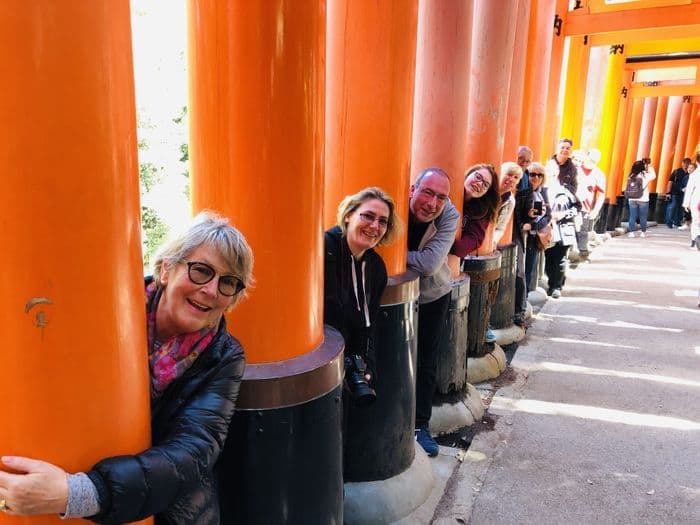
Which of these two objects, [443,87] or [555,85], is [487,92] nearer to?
[443,87]

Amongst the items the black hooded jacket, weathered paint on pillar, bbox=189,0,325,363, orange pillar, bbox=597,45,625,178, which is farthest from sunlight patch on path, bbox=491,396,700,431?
orange pillar, bbox=597,45,625,178

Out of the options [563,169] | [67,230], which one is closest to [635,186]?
[563,169]

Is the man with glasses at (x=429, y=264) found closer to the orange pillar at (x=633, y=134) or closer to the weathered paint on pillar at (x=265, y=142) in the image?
the weathered paint on pillar at (x=265, y=142)

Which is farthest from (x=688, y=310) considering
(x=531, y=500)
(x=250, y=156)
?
(x=250, y=156)

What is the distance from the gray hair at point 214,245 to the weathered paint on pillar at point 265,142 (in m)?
0.32

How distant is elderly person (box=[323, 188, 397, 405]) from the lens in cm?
221

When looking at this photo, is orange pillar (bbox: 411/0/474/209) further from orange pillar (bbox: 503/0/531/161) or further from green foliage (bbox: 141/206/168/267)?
green foliage (bbox: 141/206/168/267)

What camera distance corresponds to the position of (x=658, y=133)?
20203 millimetres

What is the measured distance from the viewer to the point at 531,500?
3.00 metres

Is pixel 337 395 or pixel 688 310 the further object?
pixel 688 310

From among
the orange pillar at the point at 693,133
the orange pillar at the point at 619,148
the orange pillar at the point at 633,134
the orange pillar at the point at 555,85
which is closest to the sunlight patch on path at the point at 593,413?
the orange pillar at the point at 555,85

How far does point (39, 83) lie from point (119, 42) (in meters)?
0.19

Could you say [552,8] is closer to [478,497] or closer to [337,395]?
[478,497]

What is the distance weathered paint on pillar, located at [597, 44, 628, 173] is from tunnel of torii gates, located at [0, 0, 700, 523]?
1103 centimetres
